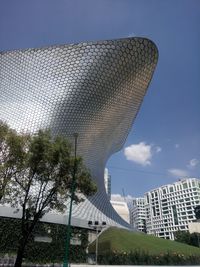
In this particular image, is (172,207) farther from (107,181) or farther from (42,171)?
(42,171)

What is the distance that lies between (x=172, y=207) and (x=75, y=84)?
380 ft

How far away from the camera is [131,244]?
121 ft

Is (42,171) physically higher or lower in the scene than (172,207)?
lower

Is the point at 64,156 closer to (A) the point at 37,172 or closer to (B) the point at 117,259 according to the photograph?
(A) the point at 37,172

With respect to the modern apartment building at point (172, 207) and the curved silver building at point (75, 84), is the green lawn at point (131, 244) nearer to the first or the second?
the curved silver building at point (75, 84)

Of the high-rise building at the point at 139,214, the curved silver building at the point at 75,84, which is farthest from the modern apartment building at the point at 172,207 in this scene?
the curved silver building at the point at 75,84

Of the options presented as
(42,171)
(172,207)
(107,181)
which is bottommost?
(42,171)

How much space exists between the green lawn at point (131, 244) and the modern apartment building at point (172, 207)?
9407cm

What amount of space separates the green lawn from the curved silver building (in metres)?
3.94

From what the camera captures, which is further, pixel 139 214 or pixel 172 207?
pixel 139 214

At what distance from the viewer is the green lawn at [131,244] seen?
117 ft

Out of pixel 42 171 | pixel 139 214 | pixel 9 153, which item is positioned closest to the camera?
pixel 9 153

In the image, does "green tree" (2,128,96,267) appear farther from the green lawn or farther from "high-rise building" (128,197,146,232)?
Answer: "high-rise building" (128,197,146,232)

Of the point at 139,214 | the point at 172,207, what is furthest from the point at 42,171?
the point at 139,214
